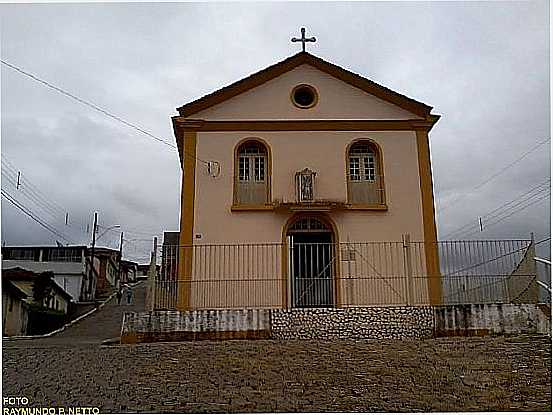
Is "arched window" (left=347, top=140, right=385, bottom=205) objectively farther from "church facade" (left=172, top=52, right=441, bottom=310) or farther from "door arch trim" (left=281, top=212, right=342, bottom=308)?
"door arch trim" (left=281, top=212, right=342, bottom=308)

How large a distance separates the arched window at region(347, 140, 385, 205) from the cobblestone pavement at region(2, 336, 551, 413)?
16.1 ft

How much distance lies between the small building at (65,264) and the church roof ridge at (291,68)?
83.9 ft

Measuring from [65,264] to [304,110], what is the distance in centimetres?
2818

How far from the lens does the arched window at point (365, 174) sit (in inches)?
599

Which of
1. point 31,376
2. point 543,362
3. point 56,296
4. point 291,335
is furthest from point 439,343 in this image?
point 56,296

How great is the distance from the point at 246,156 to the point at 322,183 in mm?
2004

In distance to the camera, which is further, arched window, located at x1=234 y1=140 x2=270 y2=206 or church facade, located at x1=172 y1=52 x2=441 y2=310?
arched window, located at x1=234 y1=140 x2=270 y2=206

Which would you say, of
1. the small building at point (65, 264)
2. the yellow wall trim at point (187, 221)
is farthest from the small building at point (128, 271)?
the yellow wall trim at point (187, 221)

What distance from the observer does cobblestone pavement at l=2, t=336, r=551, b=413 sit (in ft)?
24.8

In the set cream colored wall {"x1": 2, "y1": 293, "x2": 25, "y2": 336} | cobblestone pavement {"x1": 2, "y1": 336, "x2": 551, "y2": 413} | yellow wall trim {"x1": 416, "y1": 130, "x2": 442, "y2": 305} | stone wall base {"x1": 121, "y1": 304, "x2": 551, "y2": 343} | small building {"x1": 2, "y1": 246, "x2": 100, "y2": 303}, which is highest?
small building {"x1": 2, "y1": 246, "x2": 100, "y2": 303}

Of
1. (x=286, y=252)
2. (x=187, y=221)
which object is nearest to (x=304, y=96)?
(x=286, y=252)

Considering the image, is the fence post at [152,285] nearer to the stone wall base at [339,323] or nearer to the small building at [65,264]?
the stone wall base at [339,323]

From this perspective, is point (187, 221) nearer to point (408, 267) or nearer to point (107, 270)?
point (408, 267)

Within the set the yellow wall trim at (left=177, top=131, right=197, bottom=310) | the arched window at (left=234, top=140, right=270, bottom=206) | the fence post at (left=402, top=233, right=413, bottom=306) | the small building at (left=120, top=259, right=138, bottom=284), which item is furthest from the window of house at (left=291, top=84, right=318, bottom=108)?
the small building at (left=120, top=259, right=138, bottom=284)
